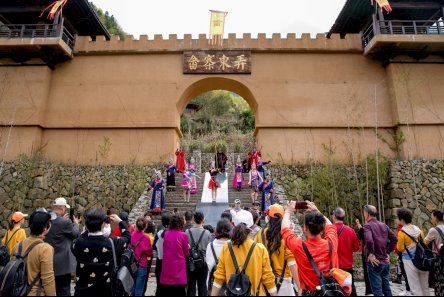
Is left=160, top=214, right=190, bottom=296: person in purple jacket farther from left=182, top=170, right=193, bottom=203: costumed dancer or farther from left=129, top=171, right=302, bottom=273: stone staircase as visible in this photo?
left=182, top=170, right=193, bottom=203: costumed dancer

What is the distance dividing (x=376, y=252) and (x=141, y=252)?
3.12 meters

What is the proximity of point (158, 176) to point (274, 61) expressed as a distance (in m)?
7.22

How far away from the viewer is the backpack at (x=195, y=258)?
3.63 meters

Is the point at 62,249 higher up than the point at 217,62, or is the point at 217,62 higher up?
the point at 217,62

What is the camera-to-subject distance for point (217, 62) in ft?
41.8

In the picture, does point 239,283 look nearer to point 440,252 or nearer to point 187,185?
point 440,252

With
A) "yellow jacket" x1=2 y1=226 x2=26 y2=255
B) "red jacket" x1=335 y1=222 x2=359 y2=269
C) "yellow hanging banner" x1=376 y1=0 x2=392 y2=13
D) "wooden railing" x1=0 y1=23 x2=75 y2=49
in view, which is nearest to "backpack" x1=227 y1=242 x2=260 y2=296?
"red jacket" x1=335 y1=222 x2=359 y2=269

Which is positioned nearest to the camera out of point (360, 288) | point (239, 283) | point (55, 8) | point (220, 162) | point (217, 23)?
point (239, 283)

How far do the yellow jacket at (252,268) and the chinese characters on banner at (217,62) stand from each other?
35.9 ft

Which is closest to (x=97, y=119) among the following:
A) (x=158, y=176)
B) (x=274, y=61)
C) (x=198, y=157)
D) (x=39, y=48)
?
(x=39, y=48)

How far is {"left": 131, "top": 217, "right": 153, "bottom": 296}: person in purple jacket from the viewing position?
408 cm

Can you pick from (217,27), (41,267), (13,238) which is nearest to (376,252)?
(41,267)

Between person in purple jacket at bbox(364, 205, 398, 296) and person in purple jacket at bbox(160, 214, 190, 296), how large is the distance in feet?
7.78

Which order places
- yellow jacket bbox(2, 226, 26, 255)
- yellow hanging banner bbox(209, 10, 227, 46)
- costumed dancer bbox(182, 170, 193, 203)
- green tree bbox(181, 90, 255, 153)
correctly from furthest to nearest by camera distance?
green tree bbox(181, 90, 255, 153), yellow hanging banner bbox(209, 10, 227, 46), costumed dancer bbox(182, 170, 193, 203), yellow jacket bbox(2, 226, 26, 255)
